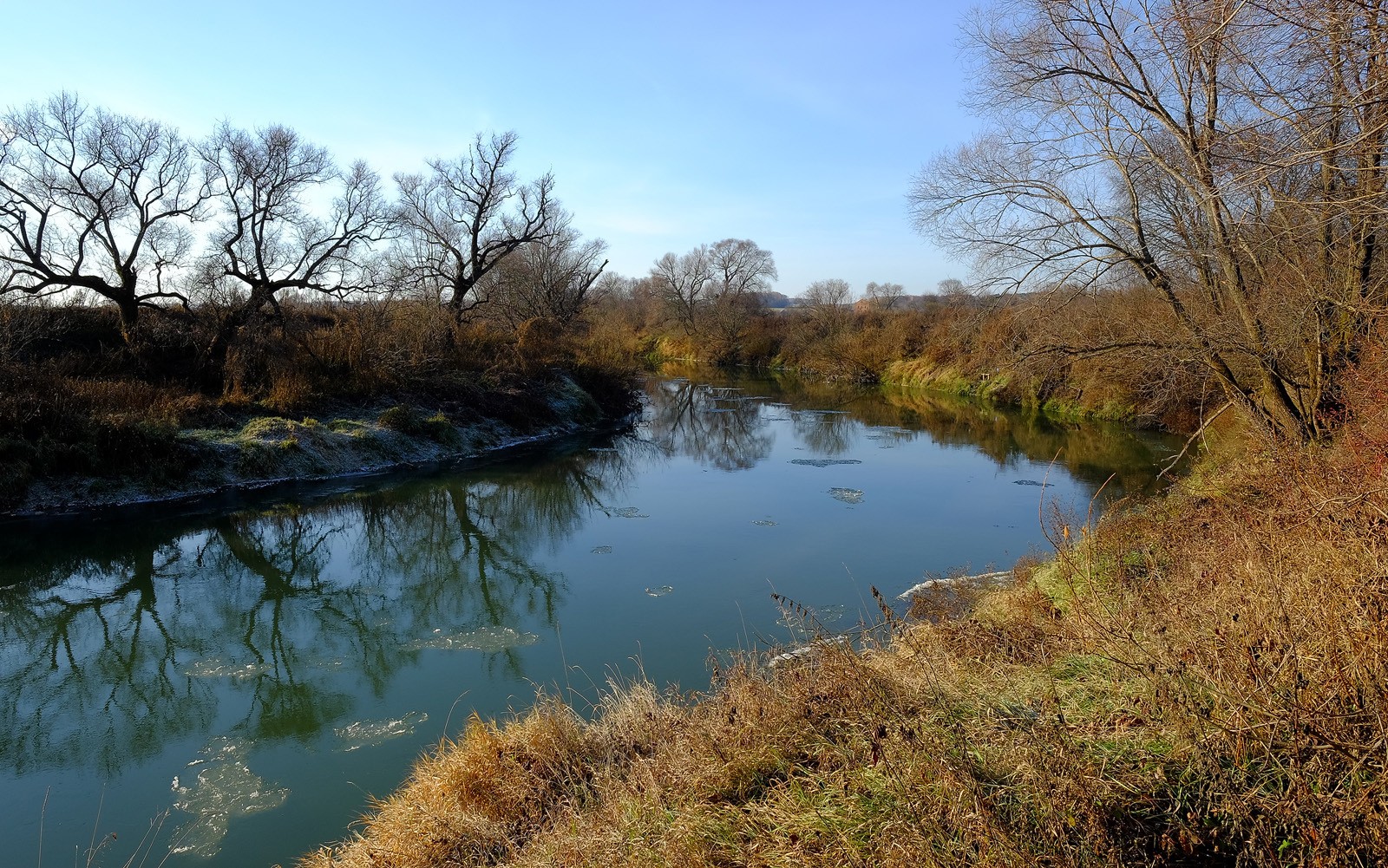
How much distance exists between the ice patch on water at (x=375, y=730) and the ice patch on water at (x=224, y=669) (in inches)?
61.7

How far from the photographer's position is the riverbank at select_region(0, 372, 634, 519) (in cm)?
1220

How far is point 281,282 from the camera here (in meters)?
21.4

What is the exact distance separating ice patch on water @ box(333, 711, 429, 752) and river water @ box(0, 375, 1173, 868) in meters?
0.02

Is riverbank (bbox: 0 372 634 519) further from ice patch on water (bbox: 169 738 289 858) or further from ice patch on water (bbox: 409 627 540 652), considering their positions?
ice patch on water (bbox: 169 738 289 858)

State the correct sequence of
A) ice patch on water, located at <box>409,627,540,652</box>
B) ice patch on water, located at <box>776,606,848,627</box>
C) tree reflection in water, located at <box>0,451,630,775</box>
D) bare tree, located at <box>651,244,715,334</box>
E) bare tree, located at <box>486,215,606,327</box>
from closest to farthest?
tree reflection in water, located at <box>0,451,630,775</box>, ice patch on water, located at <box>409,627,540,652</box>, ice patch on water, located at <box>776,606,848,627</box>, bare tree, located at <box>486,215,606,327</box>, bare tree, located at <box>651,244,715,334</box>

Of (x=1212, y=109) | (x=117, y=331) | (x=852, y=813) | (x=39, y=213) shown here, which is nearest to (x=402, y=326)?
(x=117, y=331)

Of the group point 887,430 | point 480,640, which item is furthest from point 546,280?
point 480,640

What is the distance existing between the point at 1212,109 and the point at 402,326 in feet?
59.5

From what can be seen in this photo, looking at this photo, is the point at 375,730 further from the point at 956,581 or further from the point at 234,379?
the point at 234,379

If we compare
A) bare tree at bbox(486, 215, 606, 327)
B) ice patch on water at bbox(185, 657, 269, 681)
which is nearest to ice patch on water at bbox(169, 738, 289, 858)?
ice patch on water at bbox(185, 657, 269, 681)

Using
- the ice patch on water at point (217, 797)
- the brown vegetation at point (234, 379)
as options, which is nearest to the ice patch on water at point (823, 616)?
the ice patch on water at point (217, 797)

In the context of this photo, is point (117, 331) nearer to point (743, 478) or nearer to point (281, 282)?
point (281, 282)

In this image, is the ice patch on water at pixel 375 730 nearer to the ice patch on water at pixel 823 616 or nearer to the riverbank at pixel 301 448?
the ice patch on water at pixel 823 616

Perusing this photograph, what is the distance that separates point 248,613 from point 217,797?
3.85 metres
